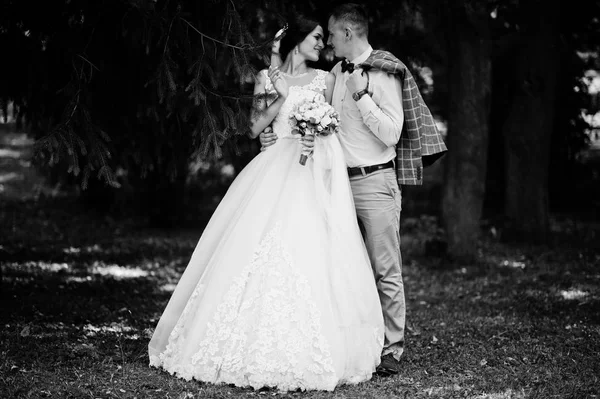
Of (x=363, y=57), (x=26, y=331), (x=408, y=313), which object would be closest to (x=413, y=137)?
(x=363, y=57)

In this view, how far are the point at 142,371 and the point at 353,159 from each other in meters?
2.13

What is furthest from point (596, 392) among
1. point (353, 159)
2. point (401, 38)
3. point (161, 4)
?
point (401, 38)

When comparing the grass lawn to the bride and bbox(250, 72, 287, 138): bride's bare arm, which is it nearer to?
the bride

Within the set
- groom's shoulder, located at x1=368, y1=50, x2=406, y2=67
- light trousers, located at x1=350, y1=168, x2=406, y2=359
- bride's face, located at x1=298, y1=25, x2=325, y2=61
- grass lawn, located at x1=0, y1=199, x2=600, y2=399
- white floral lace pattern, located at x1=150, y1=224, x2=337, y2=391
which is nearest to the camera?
white floral lace pattern, located at x1=150, y1=224, x2=337, y2=391

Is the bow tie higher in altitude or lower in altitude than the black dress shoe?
higher

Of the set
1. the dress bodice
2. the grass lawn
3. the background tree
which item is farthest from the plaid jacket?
the grass lawn

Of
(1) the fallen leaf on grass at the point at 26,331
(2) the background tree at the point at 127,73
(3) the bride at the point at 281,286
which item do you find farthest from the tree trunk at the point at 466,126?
(1) the fallen leaf on grass at the point at 26,331

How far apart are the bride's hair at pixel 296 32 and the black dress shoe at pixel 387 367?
2.40m

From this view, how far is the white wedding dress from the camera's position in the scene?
15.4 ft

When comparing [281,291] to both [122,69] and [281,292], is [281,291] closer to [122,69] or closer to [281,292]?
[281,292]

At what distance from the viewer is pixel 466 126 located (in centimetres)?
966

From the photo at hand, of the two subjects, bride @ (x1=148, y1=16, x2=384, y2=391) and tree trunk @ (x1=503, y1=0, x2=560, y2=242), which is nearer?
bride @ (x1=148, y1=16, x2=384, y2=391)

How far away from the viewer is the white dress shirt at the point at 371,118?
16.3 feet

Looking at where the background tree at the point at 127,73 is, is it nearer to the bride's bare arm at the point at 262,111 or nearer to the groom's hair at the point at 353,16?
the bride's bare arm at the point at 262,111
